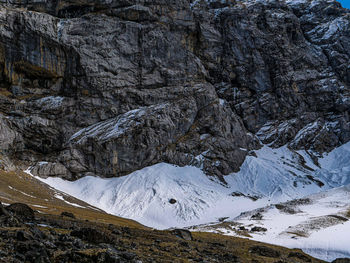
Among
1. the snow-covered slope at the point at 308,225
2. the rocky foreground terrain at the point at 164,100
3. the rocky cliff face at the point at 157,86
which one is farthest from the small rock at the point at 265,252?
the rocky cliff face at the point at 157,86

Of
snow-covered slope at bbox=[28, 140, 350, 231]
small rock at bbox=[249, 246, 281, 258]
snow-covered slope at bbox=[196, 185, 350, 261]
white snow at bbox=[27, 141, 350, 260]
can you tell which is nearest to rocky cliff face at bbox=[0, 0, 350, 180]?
snow-covered slope at bbox=[28, 140, 350, 231]

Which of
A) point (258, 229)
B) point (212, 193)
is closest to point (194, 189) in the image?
point (212, 193)

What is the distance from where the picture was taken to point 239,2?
141125mm

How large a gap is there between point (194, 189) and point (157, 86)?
35.7 metres

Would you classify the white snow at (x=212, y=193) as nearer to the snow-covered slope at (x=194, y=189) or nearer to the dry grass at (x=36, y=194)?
the snow-covered slope at (x=194, y=189)

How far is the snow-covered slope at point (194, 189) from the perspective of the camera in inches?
3189

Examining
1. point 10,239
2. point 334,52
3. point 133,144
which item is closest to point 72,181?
point 133,144

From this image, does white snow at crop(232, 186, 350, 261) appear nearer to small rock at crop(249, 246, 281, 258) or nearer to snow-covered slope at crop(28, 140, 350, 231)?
small rock at crop(249, 246, 281, 258)

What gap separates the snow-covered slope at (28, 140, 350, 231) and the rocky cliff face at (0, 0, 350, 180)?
14.1 ft

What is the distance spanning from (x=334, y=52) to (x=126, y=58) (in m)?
95.2

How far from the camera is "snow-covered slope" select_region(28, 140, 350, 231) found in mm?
81000

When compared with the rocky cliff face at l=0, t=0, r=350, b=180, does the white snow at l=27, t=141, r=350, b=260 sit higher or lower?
lower

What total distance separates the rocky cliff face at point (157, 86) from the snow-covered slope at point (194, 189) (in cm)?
430

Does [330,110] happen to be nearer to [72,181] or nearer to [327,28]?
[327,28]
